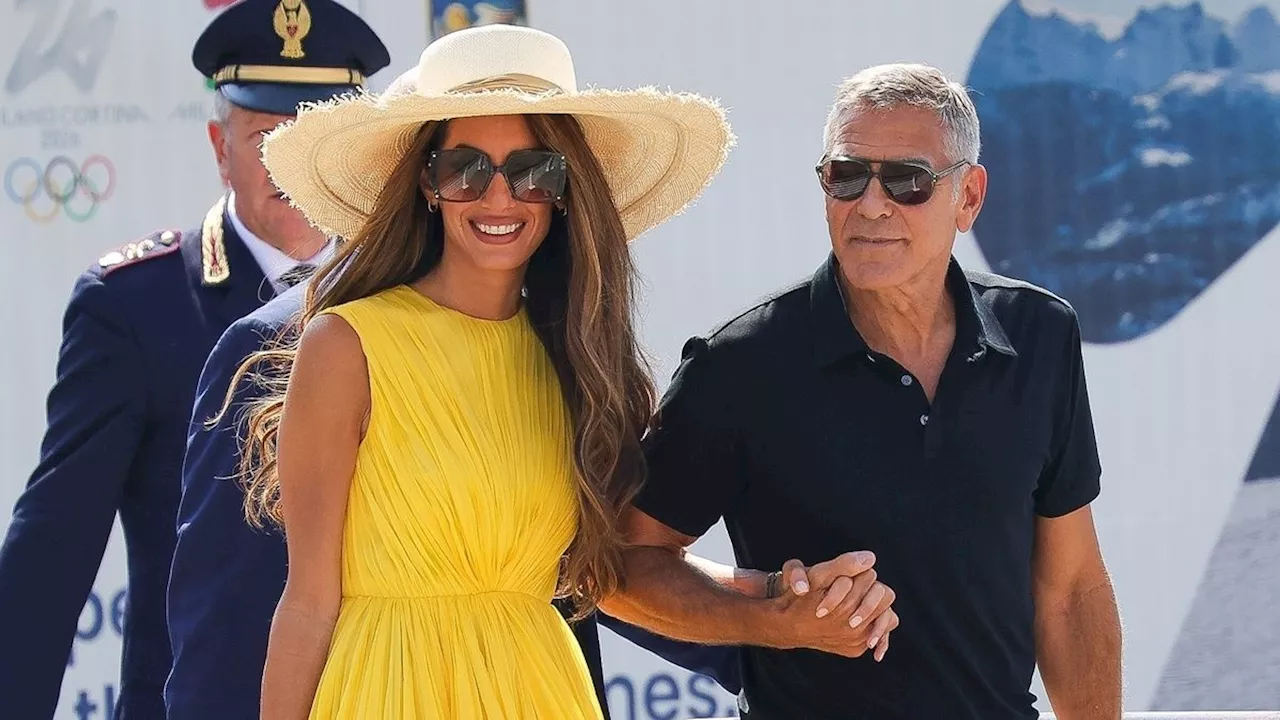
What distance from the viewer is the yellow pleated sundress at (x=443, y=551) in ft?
7.04

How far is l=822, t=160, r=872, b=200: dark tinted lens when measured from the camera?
2432mm

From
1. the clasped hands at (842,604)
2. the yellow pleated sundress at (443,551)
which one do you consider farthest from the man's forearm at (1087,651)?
the yellow pleated sundress at (443,551)

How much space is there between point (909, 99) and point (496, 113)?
0.61 meters

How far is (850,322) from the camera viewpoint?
2.47 m

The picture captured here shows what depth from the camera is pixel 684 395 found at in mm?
2438

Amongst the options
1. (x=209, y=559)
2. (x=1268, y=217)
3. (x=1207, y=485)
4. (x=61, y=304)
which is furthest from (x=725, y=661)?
(x=61, y=304)

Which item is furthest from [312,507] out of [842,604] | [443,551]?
Result: [842,604]

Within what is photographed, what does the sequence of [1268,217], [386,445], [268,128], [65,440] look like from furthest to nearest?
[1268,217] < [268,128] < [65,440] < [386,445]

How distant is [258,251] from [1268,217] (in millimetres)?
2285

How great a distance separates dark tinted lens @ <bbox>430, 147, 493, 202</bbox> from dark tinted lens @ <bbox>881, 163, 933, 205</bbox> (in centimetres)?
56

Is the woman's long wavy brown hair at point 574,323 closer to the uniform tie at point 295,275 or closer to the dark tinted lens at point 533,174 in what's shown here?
the dark tinted lens at point 533,174

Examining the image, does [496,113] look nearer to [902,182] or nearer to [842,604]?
[902,182]

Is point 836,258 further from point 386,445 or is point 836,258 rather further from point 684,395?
point 386,445

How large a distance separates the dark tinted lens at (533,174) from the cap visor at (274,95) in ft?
2.98
